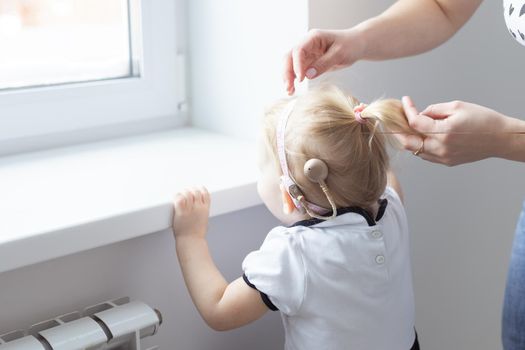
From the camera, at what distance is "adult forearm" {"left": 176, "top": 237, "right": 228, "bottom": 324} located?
1137mm

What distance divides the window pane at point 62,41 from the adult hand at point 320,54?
461 mm

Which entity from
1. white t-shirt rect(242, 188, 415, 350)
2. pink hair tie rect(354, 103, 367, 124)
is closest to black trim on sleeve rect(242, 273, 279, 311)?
white t-shirt rect(242, 188, 415, 350)

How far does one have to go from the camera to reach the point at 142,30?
1.47 metres

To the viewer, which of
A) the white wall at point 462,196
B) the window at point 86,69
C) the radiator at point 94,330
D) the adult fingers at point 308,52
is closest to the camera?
the radiator at point 94,330

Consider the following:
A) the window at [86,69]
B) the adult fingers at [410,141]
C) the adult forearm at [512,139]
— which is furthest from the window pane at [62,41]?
the adult forearm at [512,139]

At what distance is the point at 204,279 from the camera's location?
1152mm

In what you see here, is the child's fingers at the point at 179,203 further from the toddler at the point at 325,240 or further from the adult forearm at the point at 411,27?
the adult forearm at the point at 411,27

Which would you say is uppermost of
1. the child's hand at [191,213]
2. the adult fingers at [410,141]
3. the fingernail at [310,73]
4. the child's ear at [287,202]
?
the fingernail at [310,73]

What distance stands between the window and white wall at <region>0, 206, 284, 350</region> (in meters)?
0.33

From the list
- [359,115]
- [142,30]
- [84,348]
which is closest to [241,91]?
[142,30]

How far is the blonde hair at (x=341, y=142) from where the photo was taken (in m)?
1.05

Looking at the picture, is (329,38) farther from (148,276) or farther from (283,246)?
(148,276)

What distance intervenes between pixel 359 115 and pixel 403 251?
0.76 ft

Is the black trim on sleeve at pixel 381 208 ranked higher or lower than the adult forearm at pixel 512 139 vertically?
lower
